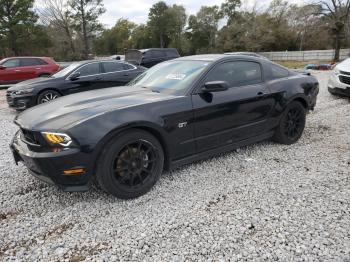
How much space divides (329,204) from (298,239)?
77cm

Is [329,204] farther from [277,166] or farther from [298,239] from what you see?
[277,166]

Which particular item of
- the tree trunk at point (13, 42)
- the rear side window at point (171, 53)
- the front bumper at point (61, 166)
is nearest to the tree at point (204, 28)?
the tree trunk at point (13, 42)

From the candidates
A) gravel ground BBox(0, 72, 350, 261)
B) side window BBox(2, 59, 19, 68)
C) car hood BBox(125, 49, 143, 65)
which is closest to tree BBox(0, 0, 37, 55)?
side window BBox(2, 59, 19, 68)

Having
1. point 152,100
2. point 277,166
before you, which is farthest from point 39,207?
point 277,166

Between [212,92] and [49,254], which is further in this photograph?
[212,92]

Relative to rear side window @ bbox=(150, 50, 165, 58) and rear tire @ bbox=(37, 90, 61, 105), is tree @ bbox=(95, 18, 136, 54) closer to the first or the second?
rear side window @ bbox=(150, 50, 165, 58)

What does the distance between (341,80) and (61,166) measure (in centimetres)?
792

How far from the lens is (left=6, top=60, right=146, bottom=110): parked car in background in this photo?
7.34 m

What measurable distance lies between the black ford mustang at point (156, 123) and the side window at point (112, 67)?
15.2ft

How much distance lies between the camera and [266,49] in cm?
4544

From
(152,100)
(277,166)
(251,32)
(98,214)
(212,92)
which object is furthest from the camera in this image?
(251,32)

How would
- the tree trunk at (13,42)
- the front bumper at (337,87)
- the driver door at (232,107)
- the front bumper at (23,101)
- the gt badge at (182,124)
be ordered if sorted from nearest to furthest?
the gt badge at (182,124)
the driver door at (232,107)
the front bumper at (23,101)
the front bumper at (337,87)
the tree trunk at (13,42)

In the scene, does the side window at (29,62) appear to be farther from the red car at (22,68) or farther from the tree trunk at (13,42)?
the tree trunk at (13,42)

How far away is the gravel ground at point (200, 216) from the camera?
7.76 ft
